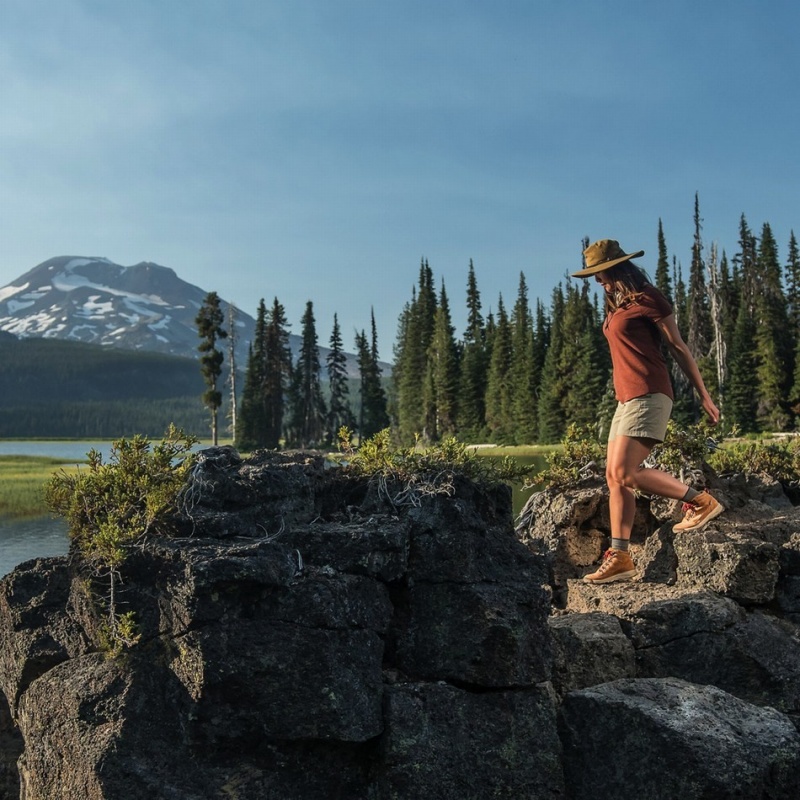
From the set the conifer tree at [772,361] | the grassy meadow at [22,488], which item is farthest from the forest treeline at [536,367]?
the grassy meadow at [22,488]

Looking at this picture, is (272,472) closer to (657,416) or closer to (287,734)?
(287,734)

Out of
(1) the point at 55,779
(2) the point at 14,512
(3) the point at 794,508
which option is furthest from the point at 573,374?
(1) the point at 55,779

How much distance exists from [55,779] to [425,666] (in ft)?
7.47

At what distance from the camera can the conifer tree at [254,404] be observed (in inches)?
3652

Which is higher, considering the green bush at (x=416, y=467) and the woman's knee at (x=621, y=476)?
the green bush at (x=416, y=467)

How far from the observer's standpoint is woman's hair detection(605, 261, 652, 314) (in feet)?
24.0

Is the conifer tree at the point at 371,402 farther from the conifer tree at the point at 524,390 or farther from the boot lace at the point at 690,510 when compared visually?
the boot lace at the point at 690,510

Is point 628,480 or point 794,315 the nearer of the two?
point 628,480

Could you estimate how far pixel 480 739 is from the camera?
509cm

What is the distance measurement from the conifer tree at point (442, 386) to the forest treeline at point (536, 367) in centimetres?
15

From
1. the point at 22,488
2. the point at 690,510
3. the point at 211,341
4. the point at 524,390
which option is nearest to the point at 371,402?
the point at 524,390

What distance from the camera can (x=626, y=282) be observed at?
7.34m

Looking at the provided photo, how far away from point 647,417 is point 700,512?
135 centimetres

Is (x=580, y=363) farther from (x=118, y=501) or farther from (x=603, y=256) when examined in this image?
(x=118, y=501)
